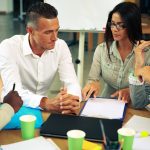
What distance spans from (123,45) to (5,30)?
5.04m

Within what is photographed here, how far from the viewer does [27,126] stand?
54.2 inches

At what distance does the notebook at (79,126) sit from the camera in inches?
55.4

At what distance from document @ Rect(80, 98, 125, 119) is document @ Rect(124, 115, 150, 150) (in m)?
0.08

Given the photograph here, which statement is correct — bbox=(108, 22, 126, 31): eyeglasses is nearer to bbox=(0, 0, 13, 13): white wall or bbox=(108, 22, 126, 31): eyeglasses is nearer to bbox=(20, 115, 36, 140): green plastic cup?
bbox=(20, 115, 36, 140): green plastic cup

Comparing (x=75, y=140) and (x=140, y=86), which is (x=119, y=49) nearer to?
(x=140, y=86)

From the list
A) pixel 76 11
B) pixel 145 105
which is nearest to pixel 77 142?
pixel 145 105

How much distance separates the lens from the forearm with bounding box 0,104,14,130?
4.62ft

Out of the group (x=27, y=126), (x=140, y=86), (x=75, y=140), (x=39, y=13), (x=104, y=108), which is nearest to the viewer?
(x=75, y=140)

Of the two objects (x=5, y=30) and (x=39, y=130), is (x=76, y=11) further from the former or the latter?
(x=5, y=30)

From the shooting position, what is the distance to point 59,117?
1.59 metres

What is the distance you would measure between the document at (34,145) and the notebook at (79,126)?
0.07 m

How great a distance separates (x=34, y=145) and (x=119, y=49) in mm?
A: 1209

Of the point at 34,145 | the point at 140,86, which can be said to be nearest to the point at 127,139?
the point at 34,145

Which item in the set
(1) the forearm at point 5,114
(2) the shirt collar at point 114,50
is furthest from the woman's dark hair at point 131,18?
(1) the forearm at point 5,114
